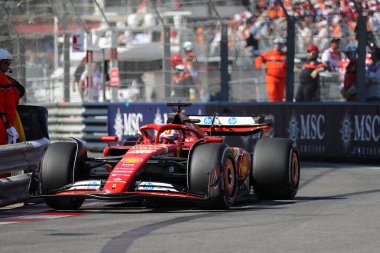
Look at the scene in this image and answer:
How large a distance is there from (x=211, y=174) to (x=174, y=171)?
2.28ft

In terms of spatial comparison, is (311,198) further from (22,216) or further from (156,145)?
(22,216)

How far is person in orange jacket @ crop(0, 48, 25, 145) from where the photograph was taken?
11.6 metres

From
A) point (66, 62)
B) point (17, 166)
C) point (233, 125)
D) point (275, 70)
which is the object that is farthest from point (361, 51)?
point (17, 166)

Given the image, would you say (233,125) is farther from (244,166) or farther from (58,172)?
(58,172)

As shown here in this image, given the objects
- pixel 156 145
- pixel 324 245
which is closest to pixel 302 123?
pixel 156 145

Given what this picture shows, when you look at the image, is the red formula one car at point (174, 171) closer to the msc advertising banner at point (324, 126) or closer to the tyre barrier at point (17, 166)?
the tyre barrier at point (17, 166)

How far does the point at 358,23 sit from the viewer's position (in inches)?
692

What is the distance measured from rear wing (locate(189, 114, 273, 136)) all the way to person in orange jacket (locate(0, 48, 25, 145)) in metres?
2.03

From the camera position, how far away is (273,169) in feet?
36.2

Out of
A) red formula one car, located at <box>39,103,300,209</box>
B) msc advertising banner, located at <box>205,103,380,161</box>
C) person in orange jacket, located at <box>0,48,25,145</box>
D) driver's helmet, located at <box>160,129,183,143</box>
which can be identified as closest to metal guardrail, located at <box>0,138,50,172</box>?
person in orange jacket, located at <box>0,48,25,145</box>

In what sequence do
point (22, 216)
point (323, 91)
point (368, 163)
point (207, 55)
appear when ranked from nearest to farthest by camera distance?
1. point (22, 216)
2. point (368, 163)
3. point (323, 91)
4. point (207, 55)

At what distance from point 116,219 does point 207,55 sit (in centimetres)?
1101

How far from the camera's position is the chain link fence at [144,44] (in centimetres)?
1931

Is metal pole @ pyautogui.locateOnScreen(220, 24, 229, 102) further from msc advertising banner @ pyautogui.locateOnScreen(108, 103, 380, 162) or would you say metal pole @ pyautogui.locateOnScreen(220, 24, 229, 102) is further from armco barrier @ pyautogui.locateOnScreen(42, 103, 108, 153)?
armco barrier @ pyautogui.locateOnScreen(42, 103, 108, 153)
